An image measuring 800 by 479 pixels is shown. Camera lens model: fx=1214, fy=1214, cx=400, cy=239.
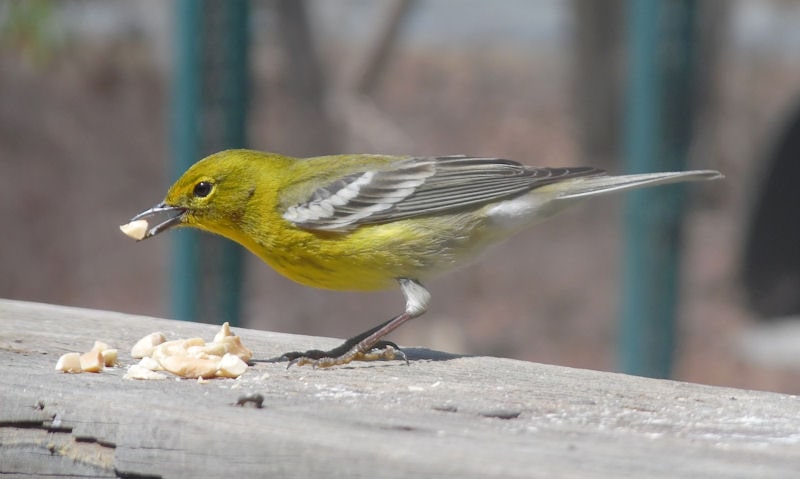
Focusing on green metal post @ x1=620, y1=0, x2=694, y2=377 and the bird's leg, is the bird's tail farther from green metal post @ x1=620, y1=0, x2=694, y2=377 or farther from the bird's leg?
green metal post @ x1=620, y1=0, x2=694, y2=377

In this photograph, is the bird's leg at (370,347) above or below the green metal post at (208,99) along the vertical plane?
below

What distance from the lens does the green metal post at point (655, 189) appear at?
19.2 feet

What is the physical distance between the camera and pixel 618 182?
4.56 metres

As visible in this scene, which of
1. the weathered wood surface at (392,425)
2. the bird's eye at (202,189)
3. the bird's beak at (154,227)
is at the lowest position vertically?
the weathered wood surface at (392,425)

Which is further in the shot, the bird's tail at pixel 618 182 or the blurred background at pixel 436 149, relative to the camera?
the blurred background at pixel 436 149

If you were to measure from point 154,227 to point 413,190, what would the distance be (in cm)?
100

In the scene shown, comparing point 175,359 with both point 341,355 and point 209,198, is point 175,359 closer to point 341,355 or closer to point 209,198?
point 341,355

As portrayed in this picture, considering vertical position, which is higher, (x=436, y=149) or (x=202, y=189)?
(x=436, y=149)

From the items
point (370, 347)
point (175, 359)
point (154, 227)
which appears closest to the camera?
point (175, 359)

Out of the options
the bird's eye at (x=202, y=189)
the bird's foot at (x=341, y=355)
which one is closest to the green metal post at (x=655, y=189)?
the bird's foot at (x=341, y=355)

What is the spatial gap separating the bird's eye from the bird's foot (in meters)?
0.86

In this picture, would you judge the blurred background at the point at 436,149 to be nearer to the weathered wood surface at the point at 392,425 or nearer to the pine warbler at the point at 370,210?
the pine warbler at the point at 370,210

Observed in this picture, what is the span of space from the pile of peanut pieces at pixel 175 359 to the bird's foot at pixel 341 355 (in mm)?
165

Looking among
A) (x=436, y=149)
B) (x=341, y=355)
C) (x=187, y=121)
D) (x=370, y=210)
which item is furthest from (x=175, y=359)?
(x=436, y=149)
